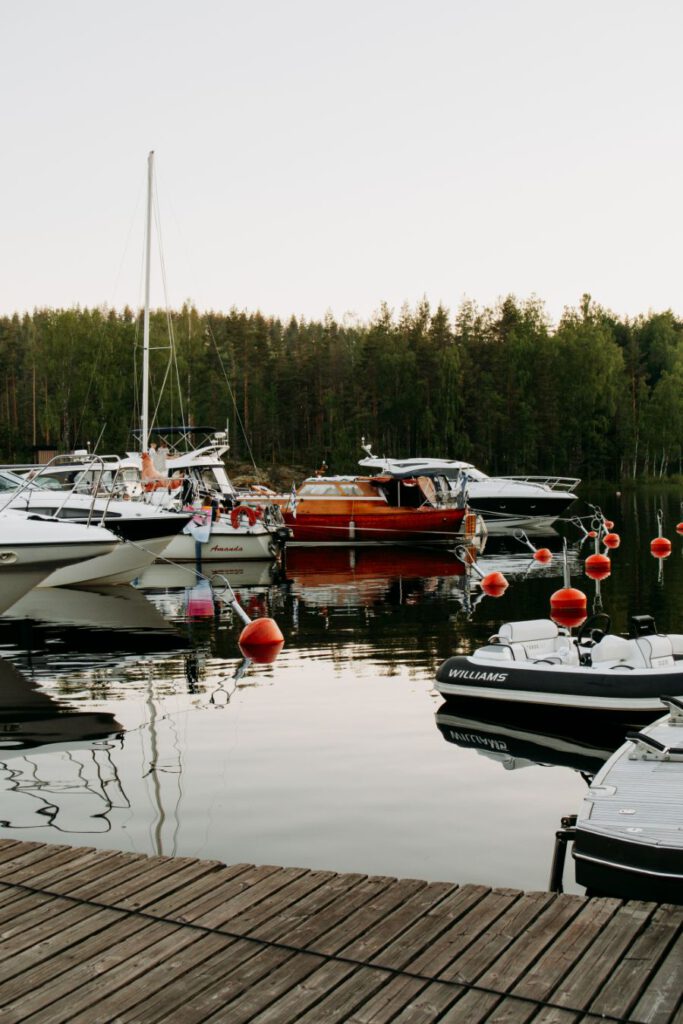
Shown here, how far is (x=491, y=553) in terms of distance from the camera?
3769 cm

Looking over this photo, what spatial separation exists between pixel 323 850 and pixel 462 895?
2.52 meters

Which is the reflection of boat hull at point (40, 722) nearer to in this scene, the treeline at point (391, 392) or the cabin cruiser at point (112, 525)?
the cabin cruiser at point (112, 525)

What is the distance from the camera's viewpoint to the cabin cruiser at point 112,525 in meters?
26.8

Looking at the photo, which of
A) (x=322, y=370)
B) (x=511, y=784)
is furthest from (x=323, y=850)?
(x=322, y=370)

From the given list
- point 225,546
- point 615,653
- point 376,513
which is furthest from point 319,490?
point 615,653

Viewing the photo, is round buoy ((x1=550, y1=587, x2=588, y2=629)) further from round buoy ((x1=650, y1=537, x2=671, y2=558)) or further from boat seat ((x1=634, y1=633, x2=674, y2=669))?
round buoy ((x1=650, y1=537, x2=671, y2=558))

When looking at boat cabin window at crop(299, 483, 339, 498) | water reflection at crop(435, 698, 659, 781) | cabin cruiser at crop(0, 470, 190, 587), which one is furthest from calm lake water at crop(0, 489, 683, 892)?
boat cabin window at crop(299, 483, 339, 498)

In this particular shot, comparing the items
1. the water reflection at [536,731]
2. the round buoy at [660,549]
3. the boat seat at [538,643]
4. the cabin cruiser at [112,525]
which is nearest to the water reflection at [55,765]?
the water reflection at [536,731]

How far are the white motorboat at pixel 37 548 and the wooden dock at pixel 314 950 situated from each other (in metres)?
13.1

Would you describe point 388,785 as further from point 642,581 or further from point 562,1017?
point 642,581

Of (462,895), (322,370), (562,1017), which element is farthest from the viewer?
(322,370)

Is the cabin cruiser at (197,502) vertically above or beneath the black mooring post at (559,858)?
above

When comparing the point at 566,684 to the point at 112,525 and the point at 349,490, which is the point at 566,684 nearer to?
the point at 112,525

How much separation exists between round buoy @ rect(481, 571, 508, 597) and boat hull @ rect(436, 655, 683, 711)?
41.2ft
